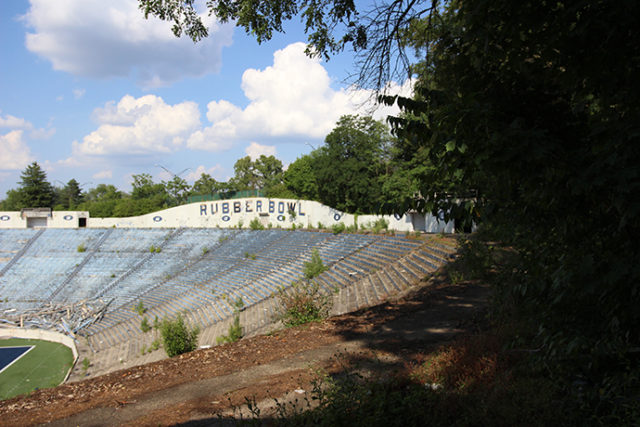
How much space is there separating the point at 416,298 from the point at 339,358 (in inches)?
205

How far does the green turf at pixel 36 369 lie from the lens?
17641mm

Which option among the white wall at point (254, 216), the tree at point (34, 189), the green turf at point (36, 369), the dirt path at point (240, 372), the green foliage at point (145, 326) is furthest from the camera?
the tree at point (34, 189)

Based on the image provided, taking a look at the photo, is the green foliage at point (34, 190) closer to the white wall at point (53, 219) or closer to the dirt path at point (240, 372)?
the white wall at point (53, 219)

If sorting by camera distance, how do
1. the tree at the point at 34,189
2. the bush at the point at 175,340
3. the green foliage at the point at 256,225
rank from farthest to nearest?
the tree at the point at 34,189
the green foliage at the point at 256,225
the bush at the point at 175,340

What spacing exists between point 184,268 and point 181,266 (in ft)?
2.41

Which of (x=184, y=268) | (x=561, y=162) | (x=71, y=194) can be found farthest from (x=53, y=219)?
(x=561, y=162)

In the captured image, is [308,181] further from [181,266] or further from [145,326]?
[145,326]

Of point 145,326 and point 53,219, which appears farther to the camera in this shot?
point 53,219

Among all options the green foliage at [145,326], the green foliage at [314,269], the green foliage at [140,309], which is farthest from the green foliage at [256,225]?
the green foliage at [145,326]

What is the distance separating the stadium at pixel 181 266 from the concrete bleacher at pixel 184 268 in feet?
0.32

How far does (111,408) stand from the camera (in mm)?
5617

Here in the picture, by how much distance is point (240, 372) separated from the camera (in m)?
6.52

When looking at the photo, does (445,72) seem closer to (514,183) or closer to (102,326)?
(514,183)

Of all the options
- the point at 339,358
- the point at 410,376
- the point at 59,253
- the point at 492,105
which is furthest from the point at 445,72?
the point at 59,253
